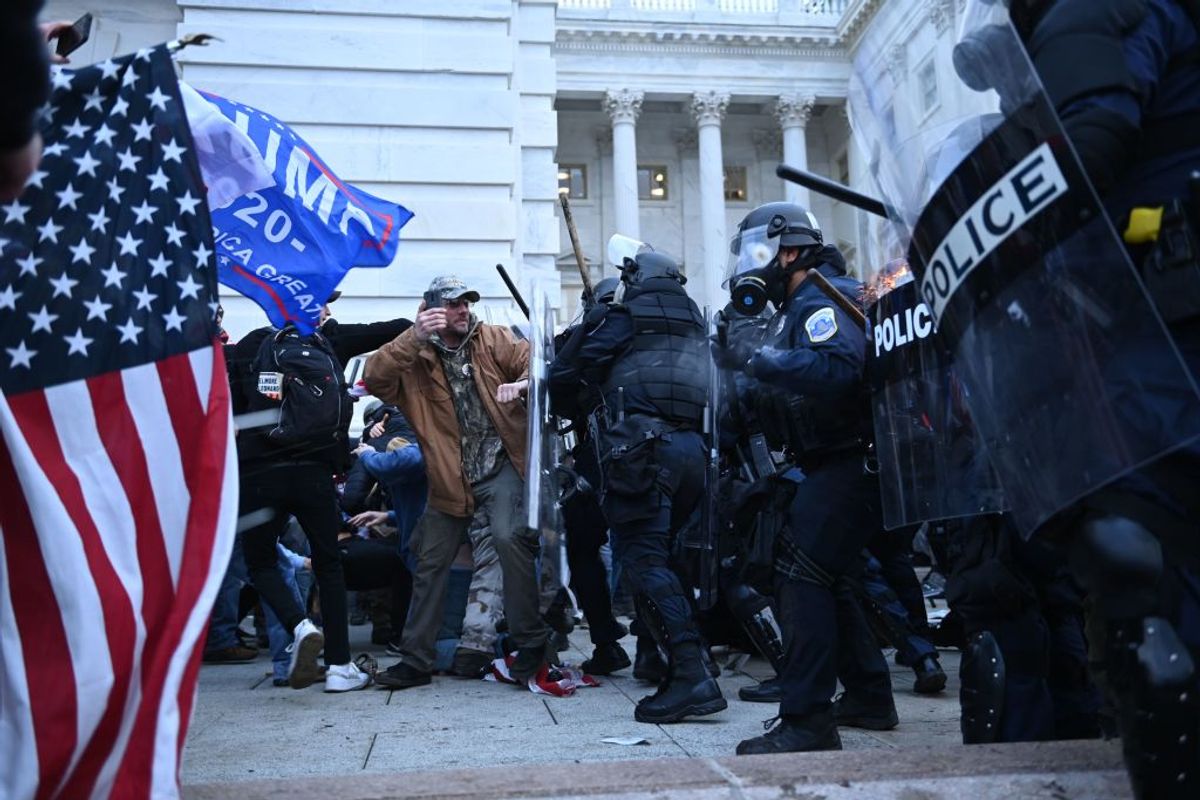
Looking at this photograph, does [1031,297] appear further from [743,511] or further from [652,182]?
[652,182]

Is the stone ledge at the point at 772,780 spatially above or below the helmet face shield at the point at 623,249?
below

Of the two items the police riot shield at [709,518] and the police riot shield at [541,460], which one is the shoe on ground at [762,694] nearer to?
the police riot shield at [709,518]

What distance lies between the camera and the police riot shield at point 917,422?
10.1 ft

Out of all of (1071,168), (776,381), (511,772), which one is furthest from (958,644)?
(1071,168)

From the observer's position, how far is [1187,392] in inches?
80.7

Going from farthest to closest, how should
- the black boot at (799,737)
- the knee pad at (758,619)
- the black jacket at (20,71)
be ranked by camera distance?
the knee pad at (758,619), the black boot at (799,737), the black jacket at (20,71)

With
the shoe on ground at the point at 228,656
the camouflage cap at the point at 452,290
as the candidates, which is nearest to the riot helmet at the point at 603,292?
the camouflage cap at the point at 452,290

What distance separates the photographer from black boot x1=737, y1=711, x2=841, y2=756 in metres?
3.60

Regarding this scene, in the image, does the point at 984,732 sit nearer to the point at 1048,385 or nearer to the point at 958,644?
the point at 1048,385

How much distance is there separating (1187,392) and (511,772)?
1.72 m

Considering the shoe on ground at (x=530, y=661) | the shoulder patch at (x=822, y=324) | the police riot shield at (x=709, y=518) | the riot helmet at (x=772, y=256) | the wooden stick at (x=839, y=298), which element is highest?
the riot helmet at (x=772, y=256)

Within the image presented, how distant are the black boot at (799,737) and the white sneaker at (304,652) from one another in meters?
2.69

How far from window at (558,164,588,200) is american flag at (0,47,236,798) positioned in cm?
3763

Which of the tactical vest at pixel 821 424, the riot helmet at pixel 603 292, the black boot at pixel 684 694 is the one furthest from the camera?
the riot helmet at pixel 603 292
